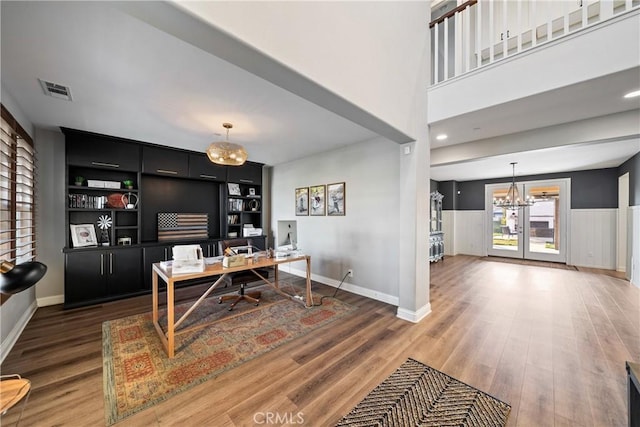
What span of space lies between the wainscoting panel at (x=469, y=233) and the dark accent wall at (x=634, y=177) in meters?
3.12

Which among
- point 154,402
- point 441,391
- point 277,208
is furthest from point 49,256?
point 441,391

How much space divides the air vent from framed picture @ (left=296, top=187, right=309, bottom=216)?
136 inches

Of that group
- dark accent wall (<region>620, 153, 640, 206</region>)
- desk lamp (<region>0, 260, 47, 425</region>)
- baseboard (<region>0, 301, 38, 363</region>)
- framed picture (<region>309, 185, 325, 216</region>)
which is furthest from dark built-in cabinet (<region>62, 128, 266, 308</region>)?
dark accent wall (<region>620, 153, 640, 206</region>)

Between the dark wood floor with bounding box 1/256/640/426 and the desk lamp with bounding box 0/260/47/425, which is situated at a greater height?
the desk lamp with bounding box 0/260/47/425

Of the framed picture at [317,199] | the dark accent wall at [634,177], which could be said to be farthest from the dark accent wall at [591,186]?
the framed picture at [317,199]

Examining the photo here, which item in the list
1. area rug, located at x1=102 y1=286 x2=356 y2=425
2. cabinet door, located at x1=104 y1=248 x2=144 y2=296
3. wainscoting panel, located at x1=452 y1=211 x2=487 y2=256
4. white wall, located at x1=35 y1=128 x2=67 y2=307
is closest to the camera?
area rug, located at x1=102 y1=286 x2=356 y2=425

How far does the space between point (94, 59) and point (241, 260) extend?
6.95 feet

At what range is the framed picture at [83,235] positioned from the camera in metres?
3.39

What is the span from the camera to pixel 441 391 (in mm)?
1765

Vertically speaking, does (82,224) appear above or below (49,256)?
above

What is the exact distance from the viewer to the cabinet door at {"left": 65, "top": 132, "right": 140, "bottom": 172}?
134 inches

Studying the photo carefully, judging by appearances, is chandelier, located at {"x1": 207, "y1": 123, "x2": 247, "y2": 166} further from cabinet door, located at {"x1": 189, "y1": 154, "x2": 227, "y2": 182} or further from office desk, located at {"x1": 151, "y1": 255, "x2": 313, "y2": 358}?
cabinet door, located at {"x1": 189, "y1": 154, "x2": 227, "y2": 182}

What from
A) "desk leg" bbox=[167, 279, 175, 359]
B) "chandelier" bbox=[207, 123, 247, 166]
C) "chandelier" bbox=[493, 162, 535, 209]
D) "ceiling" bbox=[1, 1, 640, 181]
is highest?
"ceiling" bbox=[1, 1, 640, 181]

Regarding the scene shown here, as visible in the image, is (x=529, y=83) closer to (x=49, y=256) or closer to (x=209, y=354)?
(x=209, y=354)
